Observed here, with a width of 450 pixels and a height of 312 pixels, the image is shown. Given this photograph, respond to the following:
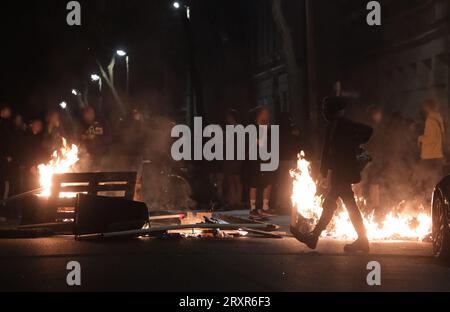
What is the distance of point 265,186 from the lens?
18.4 meters

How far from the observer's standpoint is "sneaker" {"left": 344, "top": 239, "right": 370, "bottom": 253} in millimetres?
11461

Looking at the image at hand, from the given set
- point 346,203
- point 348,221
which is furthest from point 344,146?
point 348,221

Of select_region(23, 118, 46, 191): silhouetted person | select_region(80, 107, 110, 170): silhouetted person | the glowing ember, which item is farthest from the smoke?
select_region(23, 118, 46, 191): silhouetted person

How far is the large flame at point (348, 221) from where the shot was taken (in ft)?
44.9

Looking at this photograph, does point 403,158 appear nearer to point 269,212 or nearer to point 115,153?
point 269,212

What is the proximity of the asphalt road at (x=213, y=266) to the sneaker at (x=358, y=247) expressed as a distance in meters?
0.14

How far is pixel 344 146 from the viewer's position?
11555 millimetres

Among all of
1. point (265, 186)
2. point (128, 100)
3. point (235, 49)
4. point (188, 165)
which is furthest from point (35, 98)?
point (265, 186)

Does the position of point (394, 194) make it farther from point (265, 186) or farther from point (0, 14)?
point (0, 14)

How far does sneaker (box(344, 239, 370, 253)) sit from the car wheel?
85 centimetres

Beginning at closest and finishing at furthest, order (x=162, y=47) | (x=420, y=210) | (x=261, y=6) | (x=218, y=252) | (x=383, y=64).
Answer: (x=218, y=252) → (x=420, y=210) → (x=383, y=64) → (x=261, y=6) → (x=162, y=47)

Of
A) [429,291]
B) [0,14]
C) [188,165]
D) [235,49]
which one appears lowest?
[429,291]

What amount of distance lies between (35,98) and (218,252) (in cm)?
5024

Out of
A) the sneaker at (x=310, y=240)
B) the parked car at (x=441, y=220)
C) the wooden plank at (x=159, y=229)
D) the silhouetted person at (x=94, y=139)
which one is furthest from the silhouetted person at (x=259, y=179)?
the parked car at (x=441, y=220)
